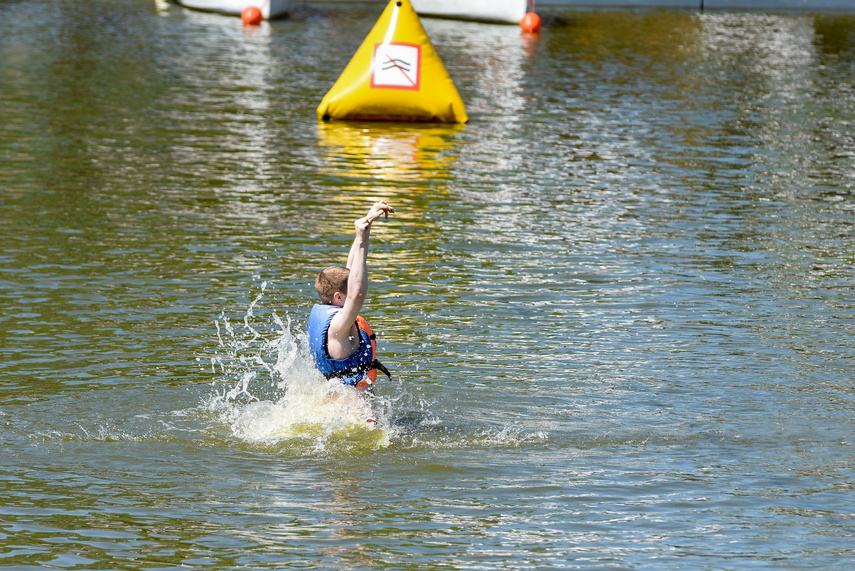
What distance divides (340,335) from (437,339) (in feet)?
7.77

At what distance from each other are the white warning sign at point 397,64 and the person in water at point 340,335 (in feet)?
40.0

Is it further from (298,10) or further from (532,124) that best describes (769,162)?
(298,10)

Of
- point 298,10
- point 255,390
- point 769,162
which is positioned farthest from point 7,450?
point 298,10

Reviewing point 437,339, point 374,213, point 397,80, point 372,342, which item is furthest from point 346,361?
point 397,80

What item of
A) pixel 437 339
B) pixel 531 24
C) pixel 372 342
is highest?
pixel 531 24

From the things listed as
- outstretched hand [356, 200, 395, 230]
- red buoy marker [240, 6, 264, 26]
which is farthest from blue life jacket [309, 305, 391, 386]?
red buoy marker [240, 6, 264, 26]

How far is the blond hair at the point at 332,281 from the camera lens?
7.49 meters

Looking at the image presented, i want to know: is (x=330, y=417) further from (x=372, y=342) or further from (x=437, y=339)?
(x=437, y=339)

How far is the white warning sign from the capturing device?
19375 millimetres

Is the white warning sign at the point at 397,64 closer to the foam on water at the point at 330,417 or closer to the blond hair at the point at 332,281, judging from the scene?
the foam on water at the point at 330,417

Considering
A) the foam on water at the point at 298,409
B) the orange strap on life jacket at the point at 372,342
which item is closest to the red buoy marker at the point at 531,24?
the foam on water at the point at 298,409

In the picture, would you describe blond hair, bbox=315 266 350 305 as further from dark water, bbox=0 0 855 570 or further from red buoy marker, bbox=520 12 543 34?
red buoy marker, bbox=520 12 543 34

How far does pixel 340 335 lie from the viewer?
7.50 meters

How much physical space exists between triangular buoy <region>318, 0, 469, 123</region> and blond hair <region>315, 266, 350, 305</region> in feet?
40.5
